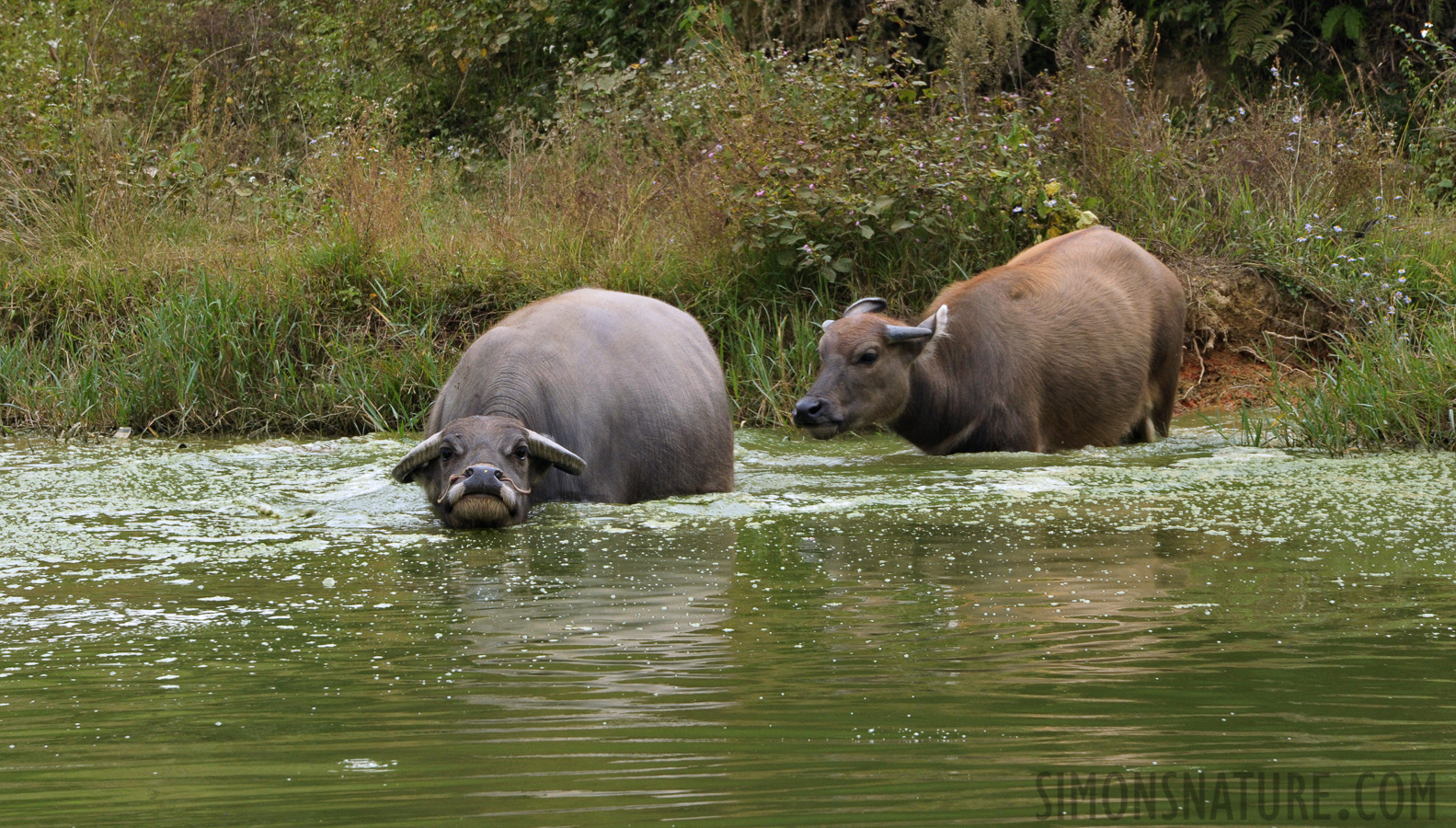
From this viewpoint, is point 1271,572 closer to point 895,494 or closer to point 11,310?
point 895,494

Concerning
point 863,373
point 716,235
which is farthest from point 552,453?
point 716,235

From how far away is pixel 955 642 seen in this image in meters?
3.35

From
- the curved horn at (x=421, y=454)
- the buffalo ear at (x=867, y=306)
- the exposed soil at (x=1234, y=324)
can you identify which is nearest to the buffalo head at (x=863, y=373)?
the buffalo ear at (x=867, y=306)

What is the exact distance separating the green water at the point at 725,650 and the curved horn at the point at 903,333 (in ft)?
4.39

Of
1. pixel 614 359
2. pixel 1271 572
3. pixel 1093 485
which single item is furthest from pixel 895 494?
pixel 1271 572

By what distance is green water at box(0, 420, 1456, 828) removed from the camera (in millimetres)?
2262

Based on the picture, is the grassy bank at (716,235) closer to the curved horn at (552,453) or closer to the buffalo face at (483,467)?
the buffalo face at (483,467)

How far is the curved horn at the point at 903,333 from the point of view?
751cm

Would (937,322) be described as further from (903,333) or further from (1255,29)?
(1255,29)

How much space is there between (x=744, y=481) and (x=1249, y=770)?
4.66 metres

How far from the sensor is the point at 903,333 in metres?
7.51

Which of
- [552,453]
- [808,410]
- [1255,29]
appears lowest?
[808,410]

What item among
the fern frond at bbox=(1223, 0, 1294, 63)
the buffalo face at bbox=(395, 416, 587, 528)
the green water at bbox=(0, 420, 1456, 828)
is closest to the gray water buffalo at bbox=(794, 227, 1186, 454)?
the green water at bbox=(0, 420, 1456, 828)

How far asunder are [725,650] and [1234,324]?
7584 mm
